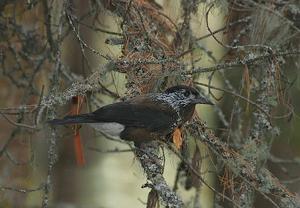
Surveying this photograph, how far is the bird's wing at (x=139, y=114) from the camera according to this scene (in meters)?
4.73

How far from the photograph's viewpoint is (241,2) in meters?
5.27

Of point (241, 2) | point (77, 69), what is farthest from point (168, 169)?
point (241, 2)

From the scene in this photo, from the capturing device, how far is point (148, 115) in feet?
16.4

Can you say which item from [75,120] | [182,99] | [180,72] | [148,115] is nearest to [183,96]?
[182,99]

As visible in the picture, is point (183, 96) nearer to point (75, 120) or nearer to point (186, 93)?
point (186, 93)

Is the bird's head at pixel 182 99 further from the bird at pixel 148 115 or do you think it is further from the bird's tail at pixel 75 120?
the bird's tail at pixel 75 120

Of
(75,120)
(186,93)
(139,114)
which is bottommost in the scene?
(75,120)

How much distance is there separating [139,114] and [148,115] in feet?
0.27

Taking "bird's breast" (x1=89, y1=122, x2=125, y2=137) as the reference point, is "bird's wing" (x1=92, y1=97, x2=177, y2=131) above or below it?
above

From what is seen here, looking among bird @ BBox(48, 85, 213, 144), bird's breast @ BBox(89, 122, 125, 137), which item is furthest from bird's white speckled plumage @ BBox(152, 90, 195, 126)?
bird's breast @ BBox(89, 122, 125, 137)

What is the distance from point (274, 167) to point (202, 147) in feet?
10.5

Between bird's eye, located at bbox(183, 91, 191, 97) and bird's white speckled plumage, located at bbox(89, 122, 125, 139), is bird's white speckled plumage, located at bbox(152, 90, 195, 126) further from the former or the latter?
bird's white speckled plumage, located at bbox(89, 122, 125, 139)

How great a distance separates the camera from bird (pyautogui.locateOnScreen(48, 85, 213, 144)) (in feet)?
15.4

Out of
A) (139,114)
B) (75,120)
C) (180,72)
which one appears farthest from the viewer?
(139,114)
